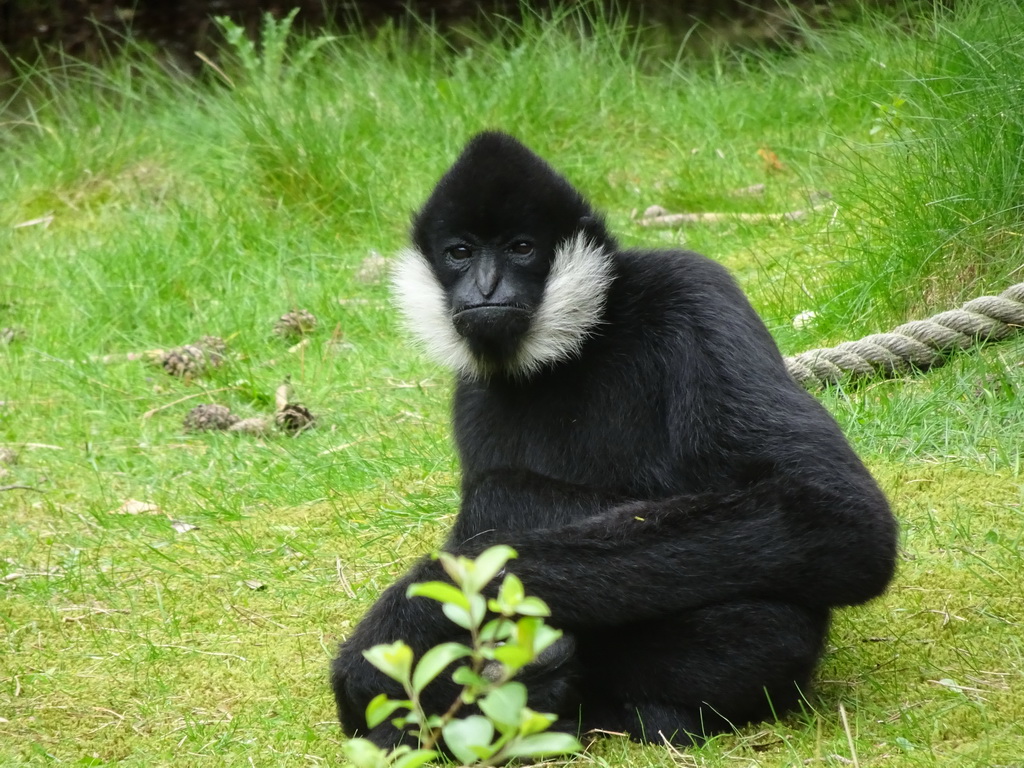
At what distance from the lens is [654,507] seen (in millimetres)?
3516

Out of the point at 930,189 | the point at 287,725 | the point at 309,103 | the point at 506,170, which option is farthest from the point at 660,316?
the point at 309,103

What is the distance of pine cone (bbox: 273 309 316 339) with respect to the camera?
8.12 m

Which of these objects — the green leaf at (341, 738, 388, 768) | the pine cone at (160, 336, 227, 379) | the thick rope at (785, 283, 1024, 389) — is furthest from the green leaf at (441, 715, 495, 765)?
the pine cone at (160, 336, 227, 379)

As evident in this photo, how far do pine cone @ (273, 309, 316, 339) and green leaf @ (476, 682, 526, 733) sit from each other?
255 inches

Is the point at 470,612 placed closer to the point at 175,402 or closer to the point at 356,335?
the point at 175,402

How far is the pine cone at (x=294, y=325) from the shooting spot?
8117mm

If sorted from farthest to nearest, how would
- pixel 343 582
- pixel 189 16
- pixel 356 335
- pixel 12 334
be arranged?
pixel 189 16 → pixel 12 334 → pixel 356 335 → pixel 343 582

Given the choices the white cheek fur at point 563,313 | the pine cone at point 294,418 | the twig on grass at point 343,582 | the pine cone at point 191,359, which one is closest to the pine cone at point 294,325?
the pine cone at point 191,359

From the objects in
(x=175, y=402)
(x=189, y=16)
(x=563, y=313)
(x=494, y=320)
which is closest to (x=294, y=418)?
(x=175, y=402)

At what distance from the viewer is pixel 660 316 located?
3.78m

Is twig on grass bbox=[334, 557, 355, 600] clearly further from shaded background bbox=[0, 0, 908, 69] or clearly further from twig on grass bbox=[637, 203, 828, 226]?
shaded background bbox=[0, 0, 908, 69]

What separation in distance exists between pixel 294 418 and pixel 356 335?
135 cm

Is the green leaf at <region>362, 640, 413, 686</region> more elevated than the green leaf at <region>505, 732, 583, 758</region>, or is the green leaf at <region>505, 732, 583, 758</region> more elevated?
the green leaf at <region>362, 640, 413, 686</region>

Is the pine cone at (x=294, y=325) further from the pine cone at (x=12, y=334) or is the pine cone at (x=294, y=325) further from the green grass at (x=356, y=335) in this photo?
the pine cone at (x=12, y=334)
